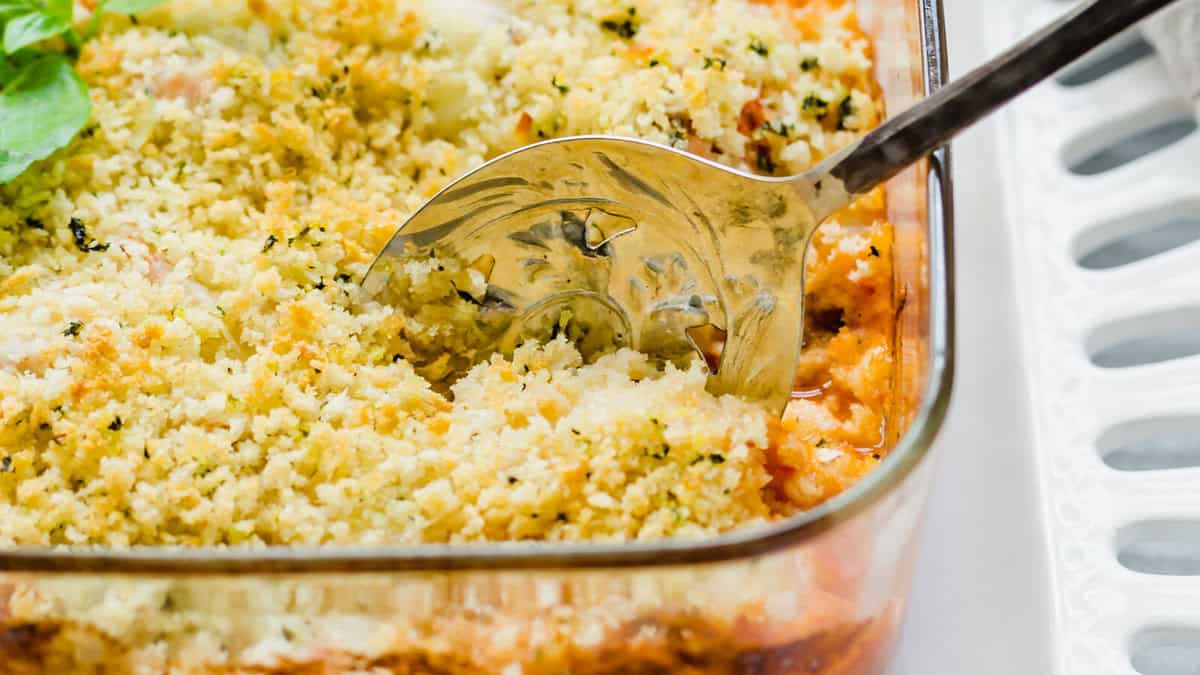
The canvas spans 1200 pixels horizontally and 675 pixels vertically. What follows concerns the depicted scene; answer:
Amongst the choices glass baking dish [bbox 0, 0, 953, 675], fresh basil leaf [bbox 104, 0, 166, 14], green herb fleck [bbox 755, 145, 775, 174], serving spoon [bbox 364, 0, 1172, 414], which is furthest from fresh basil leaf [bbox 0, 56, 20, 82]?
green herb fleck [bbox 755, 145, 775, 174]

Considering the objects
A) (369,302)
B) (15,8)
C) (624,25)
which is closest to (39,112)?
(15,8)

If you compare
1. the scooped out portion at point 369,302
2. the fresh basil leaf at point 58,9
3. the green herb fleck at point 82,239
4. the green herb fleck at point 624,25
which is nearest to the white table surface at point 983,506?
the scooped out portion at point 369,302

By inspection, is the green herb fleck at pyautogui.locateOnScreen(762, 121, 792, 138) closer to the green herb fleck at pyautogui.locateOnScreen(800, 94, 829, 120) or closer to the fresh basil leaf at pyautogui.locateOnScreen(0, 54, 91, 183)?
the green herb fleck at pyautogui.locateOnScreen(800, 94, 829, 120)

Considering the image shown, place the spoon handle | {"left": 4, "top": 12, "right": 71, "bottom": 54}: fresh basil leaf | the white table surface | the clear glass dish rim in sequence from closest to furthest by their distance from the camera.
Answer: the clear glass dish rim, the spoon handle, the white table surface, {"left": 4, "top": 12, "right": 71, "bottom": 54}: fresh basil leaf

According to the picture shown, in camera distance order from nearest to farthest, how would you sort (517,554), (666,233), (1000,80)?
(517,554)
(1000,80)
(666,233)

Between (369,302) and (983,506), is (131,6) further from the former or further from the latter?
(983,506)

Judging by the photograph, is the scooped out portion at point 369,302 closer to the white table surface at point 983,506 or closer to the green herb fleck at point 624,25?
the green herb fleck at point 624,25

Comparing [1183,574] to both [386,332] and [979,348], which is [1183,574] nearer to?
[979,348]
